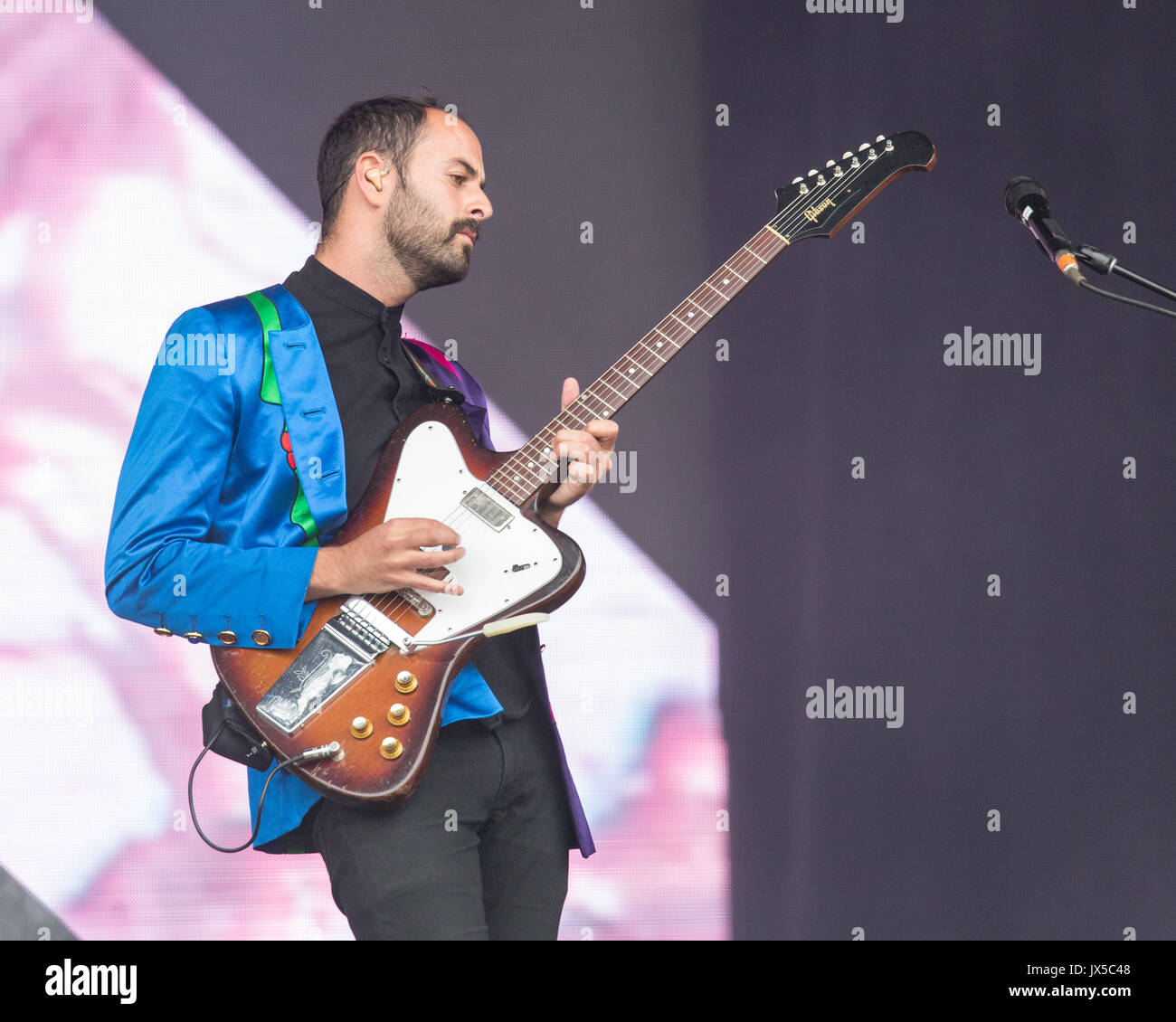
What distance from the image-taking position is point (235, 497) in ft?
6.46

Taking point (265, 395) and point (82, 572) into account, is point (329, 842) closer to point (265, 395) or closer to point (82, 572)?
point (265, 395)

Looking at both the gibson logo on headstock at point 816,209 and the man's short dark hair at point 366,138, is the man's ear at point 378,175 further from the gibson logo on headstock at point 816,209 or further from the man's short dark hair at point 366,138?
the gibson logo on headstock at point 816,209

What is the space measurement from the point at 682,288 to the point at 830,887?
162 cm

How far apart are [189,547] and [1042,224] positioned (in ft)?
4.54

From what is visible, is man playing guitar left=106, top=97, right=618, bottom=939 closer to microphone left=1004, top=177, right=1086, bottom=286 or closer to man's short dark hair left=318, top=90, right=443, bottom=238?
man's short dark hair left=318, top=90, right=443, bottom=238

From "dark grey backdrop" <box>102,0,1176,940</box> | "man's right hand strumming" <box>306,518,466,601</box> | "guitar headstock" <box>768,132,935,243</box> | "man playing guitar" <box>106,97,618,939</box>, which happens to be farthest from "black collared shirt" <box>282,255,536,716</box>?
"dark grey backdrop" <box>102,0,1176,940</box>

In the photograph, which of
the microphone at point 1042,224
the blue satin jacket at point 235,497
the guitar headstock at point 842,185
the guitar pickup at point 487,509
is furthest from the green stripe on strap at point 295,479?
the microphone at point 1042,224

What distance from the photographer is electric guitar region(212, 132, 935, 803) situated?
1.81 meters

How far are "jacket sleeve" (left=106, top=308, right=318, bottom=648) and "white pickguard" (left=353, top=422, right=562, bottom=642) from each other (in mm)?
149

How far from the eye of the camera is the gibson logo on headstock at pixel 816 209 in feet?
7.43

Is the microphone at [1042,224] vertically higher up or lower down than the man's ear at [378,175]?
lower down

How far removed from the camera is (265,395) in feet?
6.39

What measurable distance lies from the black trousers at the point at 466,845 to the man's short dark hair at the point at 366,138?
947 mm

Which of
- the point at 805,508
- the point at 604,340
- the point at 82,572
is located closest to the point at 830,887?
the point at 805,508
